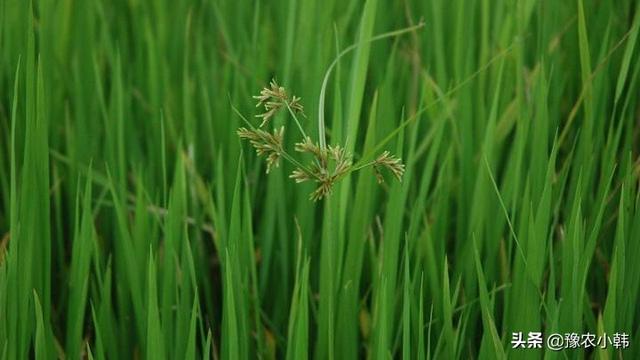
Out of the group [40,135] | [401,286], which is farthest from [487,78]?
[40,135]

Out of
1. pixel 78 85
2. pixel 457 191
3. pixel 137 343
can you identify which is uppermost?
pixel 78 85

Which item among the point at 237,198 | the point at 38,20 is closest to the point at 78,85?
the point at 38,20

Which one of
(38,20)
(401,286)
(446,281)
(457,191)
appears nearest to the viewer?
(446,281)

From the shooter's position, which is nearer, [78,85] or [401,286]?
[401,286]

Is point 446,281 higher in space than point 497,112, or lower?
lower

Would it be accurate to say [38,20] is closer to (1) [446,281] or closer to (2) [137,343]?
(2) [137,343]

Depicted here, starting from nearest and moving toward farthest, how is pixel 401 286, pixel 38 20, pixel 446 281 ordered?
pixel 446 281 → pixel 401 286 → pixel 38 20

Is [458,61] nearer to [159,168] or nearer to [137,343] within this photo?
[159,168]
